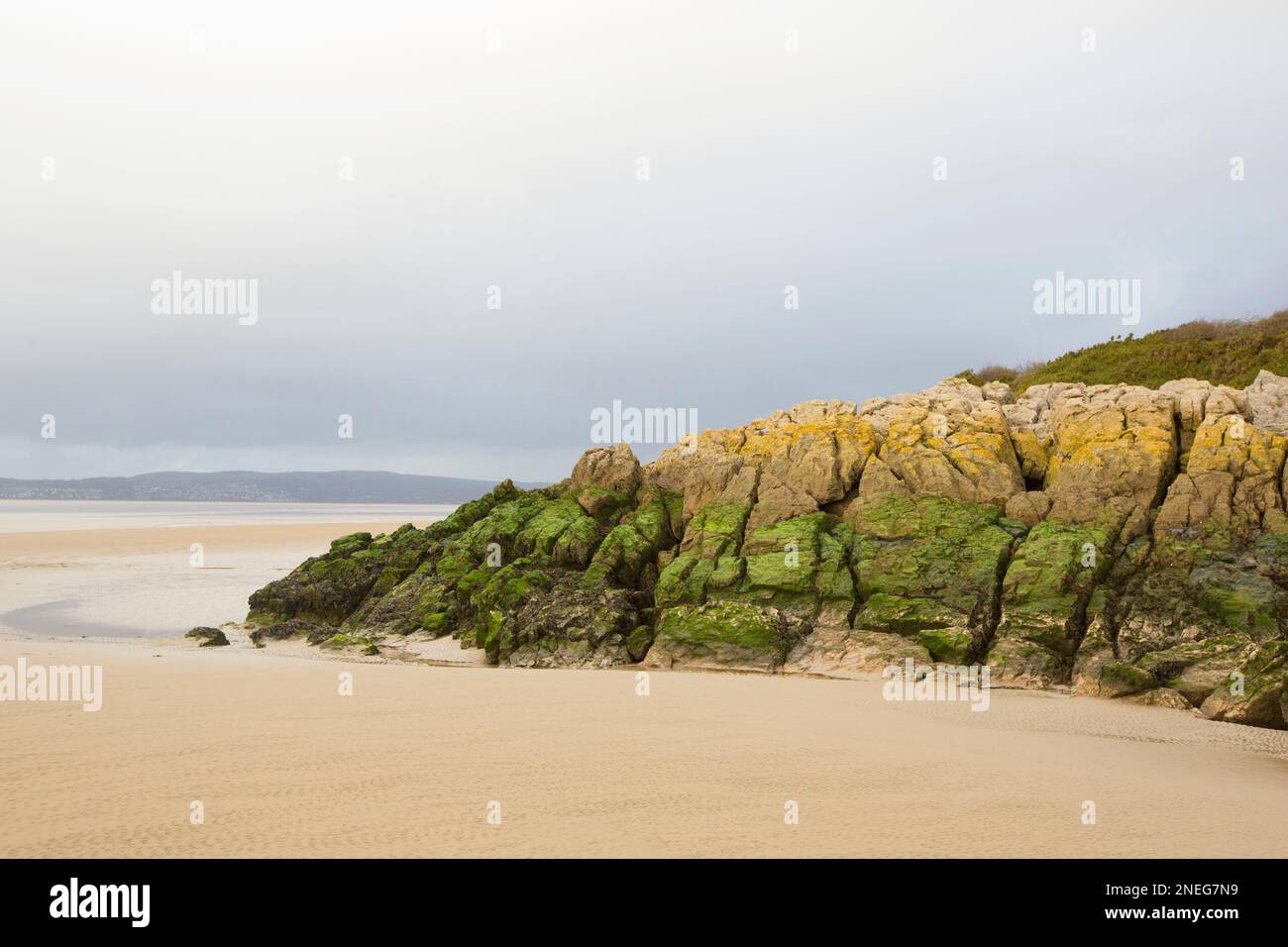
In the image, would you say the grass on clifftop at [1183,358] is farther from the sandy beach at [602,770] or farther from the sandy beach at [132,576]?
the sandy beach at [132,576]

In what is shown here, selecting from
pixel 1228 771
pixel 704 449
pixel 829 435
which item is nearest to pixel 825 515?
pixel 829 435

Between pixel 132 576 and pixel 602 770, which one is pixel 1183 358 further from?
pixel 132 576

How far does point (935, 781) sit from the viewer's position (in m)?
10.6

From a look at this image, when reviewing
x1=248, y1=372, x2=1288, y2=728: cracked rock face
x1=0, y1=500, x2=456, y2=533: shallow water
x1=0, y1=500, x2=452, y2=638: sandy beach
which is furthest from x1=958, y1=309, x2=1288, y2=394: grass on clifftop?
x1=0, y1=500, x2=456, y2=533: shallow water

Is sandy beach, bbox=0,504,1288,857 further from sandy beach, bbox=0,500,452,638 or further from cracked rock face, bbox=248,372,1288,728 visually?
sandy beach, bbox=0,500,452,638

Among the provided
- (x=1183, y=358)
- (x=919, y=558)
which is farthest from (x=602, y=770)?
(x=1183, y=358)

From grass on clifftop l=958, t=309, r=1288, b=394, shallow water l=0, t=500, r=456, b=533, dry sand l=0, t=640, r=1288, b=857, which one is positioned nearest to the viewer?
dry sand l=0, t=640, r=1288, b=857

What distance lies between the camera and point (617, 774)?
421 inches

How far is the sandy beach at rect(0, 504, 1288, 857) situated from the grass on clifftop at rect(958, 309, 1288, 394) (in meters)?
32.8

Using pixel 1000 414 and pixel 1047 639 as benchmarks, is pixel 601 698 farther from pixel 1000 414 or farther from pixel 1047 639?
pixel 1000 414

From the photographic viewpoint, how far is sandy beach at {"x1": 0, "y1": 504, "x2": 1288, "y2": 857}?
844 cm

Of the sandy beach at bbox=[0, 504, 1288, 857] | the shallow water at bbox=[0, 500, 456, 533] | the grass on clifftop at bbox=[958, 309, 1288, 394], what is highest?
the grass on clifftop at bbox=[958, 309, 1288, 394]

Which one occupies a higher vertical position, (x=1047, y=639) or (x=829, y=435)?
(x=829, y=435)

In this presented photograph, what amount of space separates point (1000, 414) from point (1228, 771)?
14.3 m
